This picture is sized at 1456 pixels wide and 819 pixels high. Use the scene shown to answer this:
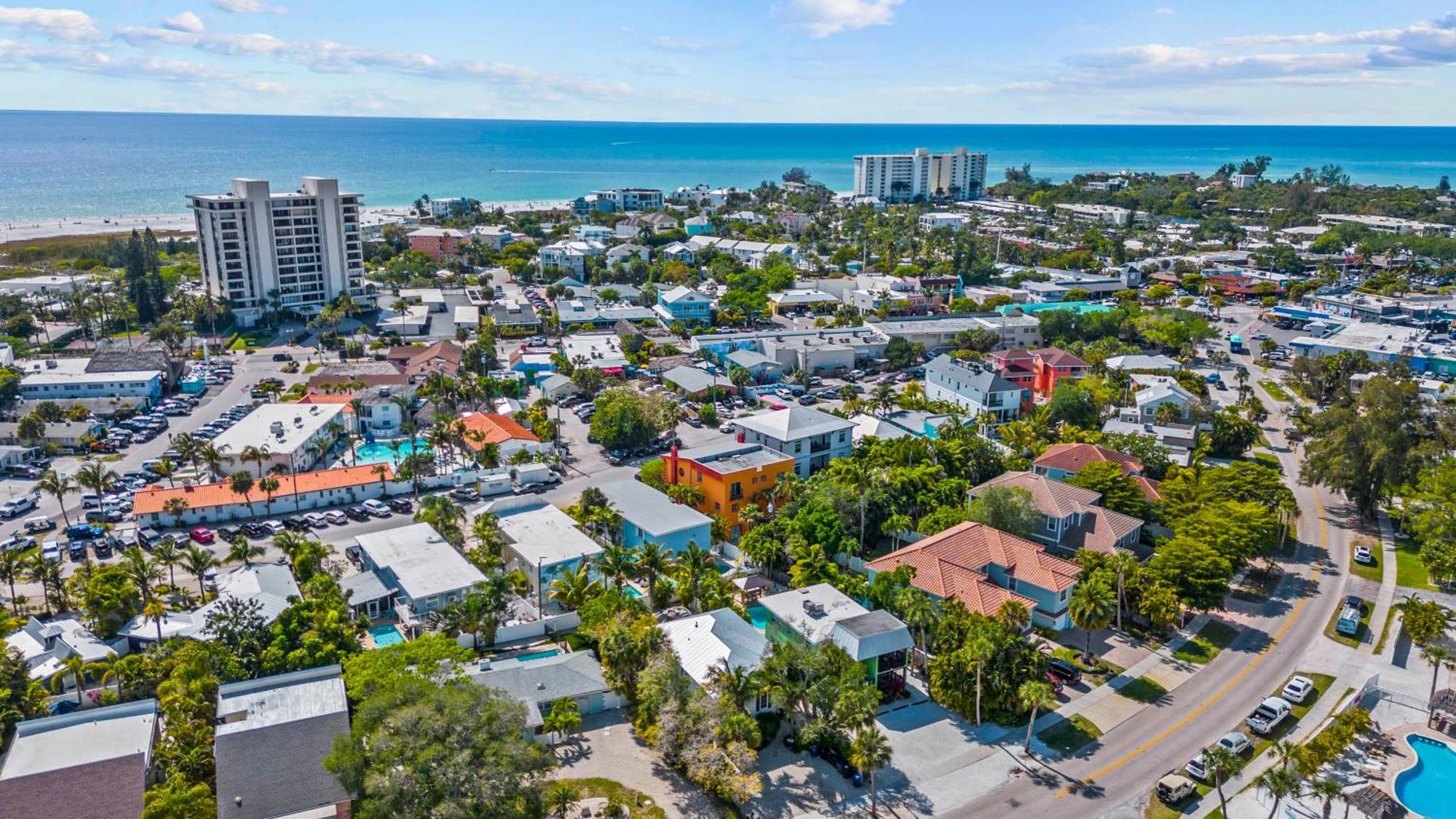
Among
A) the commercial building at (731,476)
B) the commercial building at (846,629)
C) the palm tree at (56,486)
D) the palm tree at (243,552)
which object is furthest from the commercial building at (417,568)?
the palm tree at (56,486)

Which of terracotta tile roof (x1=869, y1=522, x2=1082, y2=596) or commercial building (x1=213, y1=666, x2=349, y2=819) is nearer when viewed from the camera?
commercial building (x1=213, y1=666, x2=349, y2=819)

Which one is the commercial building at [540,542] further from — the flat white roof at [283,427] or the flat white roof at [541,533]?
the flat white roof at [283,427]

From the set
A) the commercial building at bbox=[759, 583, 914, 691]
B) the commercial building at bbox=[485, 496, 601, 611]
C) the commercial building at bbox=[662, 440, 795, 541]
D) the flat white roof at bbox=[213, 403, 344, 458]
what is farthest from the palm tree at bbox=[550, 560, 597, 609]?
the flat white roof at bbox=[213, 403, 344, 458]

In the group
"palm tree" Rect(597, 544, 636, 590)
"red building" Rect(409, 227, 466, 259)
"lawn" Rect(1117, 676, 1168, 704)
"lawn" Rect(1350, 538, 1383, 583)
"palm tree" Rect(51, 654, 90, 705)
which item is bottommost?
"lawn" Rect(1117, 676, 1168, 704)

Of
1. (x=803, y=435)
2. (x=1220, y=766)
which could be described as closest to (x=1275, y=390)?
(x=803, y=435)

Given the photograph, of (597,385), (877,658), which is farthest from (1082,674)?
(597,385)

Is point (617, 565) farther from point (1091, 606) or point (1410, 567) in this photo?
point (1410, 567)

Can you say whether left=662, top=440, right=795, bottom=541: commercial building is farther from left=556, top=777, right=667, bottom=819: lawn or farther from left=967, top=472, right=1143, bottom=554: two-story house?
left=556, top=777, right=667, bottom=819: lawn
